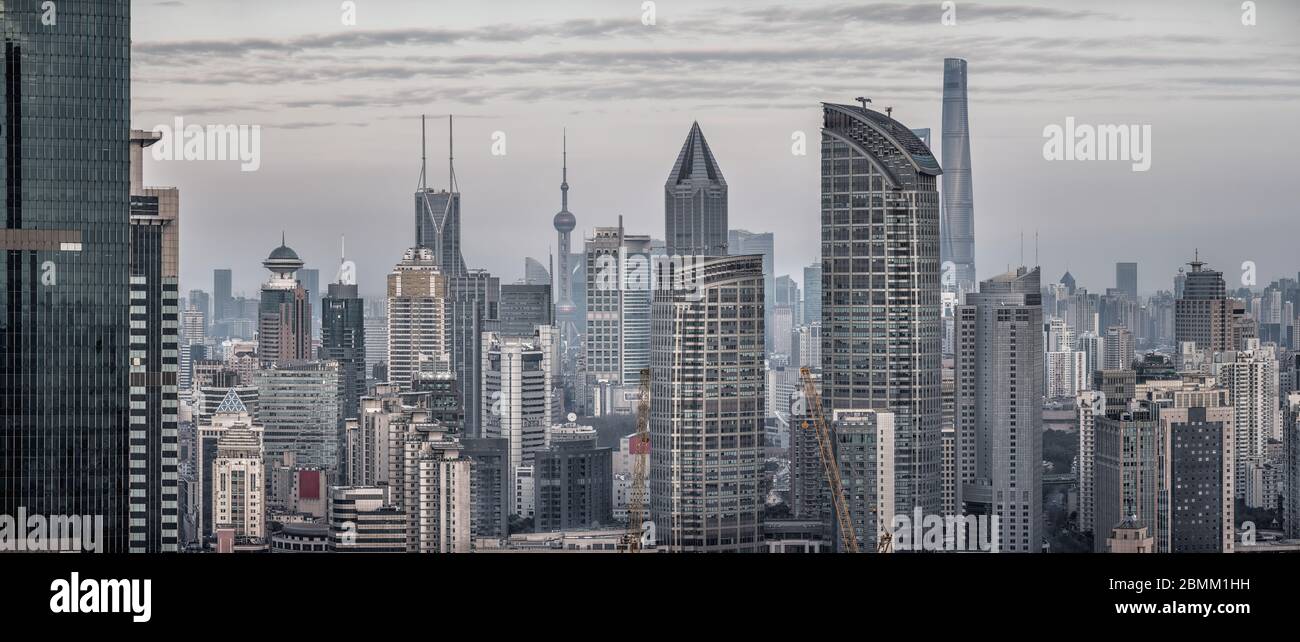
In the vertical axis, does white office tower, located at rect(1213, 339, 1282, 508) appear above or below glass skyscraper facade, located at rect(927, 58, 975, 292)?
below

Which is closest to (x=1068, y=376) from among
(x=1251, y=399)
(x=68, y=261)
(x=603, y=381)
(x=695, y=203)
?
(x=1251, y=399)

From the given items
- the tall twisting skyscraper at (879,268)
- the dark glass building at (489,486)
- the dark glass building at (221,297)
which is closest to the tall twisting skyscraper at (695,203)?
→ the tall twisting skyscraper at (879,268)

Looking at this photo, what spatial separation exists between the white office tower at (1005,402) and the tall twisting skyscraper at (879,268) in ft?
2.28

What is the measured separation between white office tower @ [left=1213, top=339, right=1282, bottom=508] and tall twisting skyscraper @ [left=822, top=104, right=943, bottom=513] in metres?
4.02

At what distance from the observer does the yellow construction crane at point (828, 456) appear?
17781 millimetres

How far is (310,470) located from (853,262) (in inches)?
368

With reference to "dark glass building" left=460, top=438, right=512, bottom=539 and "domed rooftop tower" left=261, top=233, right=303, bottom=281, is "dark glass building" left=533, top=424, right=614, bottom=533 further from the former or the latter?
"domed rooftop tower" left=261, top=233, right=303, bottom=281

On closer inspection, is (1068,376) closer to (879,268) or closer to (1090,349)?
(1090,349)

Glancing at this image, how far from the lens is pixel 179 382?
18.9 meters

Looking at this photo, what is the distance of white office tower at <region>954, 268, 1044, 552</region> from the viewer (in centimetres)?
1803

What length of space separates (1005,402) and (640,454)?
5.00 meters

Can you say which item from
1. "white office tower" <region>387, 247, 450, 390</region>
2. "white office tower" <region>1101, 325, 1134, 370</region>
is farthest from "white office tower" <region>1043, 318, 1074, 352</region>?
"white office tower" <region>387, 247, 450, 390</region>
